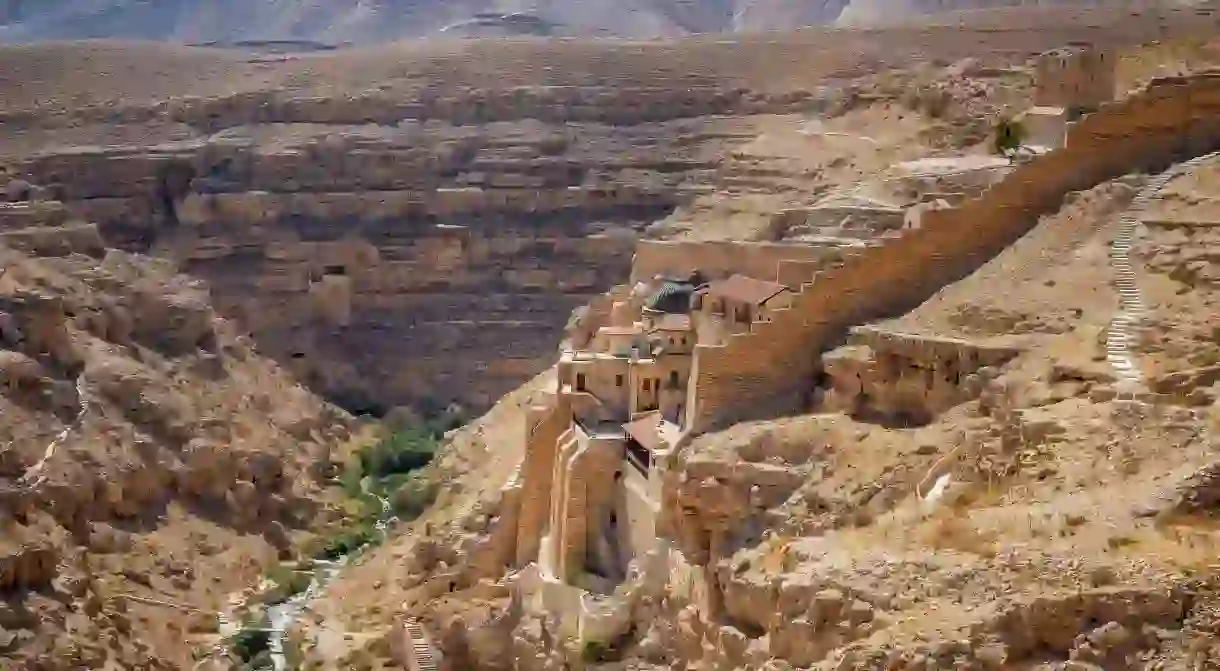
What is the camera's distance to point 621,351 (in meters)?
30.8

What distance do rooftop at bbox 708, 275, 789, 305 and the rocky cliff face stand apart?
81.6ft

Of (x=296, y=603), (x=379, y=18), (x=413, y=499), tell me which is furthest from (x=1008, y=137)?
(x=379, y=18)

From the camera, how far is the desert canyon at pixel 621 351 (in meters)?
18.6

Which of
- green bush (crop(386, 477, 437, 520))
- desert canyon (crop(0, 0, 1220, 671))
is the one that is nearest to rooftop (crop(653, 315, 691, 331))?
desert canyon (crop(0, 0, 1220, 671))

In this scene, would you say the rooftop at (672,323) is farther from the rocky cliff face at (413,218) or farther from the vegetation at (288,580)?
the rocky cliff face at (413,218)

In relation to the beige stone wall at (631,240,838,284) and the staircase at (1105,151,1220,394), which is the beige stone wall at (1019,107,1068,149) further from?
the staircase at (1105,151,1220,394)

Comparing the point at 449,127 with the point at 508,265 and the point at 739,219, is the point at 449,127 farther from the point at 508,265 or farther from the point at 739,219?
the point at 739,219

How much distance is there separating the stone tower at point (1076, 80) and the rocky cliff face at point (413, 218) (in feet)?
75.4

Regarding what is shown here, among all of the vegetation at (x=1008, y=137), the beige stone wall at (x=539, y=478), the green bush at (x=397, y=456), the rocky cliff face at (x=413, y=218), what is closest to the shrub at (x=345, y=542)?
the green bush at (x=397, y=456)

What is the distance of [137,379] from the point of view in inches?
1668

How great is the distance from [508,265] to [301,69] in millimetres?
18168

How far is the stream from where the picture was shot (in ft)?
114

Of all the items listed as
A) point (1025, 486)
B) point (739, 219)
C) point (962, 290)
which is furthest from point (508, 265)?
point (1025, 486)

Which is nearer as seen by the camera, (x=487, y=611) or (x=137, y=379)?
(x=487, y=611)
